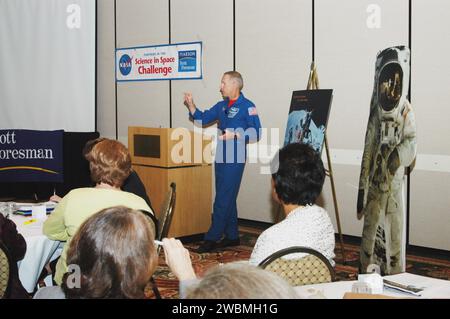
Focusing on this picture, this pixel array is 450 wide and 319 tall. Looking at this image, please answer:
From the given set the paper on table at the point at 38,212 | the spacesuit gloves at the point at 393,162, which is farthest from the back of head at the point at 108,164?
the spacesuit gloves at the point at 393,162

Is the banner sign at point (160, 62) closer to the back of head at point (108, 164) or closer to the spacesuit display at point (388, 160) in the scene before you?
the spacesuit display at point (388, 160)

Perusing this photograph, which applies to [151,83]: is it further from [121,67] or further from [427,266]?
[427,266]

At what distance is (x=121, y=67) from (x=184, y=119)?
5.43 feet

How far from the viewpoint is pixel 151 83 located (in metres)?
8.29

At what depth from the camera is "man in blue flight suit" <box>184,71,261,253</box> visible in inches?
233

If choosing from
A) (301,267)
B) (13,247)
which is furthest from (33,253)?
(301,267)

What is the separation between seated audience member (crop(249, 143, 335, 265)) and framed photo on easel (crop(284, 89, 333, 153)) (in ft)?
7.25

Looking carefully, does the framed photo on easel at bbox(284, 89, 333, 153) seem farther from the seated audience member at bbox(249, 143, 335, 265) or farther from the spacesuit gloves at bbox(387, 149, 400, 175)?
the seated audience member at bbox(249, 143, 335, 265)

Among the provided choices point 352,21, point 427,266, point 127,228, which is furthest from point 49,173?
point 127,228

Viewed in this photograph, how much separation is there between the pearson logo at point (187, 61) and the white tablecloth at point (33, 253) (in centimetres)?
455

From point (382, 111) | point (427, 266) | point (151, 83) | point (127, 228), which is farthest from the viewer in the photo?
point (151, 83)

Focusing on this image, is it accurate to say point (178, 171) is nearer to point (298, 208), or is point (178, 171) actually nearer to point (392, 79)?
point (392, 79)

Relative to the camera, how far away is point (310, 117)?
5.20 m

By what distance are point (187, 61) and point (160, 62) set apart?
0.56m
